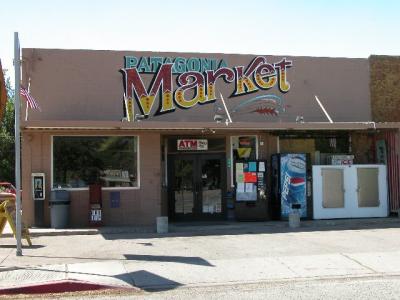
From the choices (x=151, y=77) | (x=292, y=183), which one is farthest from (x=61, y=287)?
(x=151, y=77)

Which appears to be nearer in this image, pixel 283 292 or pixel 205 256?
pixel 283 292

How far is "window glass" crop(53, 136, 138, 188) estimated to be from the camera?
17.0 meters

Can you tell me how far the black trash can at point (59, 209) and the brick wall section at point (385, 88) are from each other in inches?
417

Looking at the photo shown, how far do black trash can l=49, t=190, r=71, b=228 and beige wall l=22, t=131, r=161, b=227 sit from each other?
0.58m

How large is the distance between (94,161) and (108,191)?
3.23 ft

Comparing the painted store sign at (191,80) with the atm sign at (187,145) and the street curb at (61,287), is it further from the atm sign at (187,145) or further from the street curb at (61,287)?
the street curb at (61,287)

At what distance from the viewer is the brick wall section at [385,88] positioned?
19.7 metres

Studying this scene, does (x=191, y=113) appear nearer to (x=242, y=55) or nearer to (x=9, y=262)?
(x=242, y=55)

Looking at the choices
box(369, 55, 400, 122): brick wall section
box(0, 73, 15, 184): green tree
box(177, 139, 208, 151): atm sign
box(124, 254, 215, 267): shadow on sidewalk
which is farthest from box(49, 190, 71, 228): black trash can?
box(0, 73, 15, 184): green tree

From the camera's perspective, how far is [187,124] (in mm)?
16109

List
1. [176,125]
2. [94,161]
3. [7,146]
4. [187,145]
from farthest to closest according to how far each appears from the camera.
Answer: [7,146]
[187,145]
[94,161]
[176,125]

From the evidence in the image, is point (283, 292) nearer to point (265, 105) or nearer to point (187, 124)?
point (187, 124)

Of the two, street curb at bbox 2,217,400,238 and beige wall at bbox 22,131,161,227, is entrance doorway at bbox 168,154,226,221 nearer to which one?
beige wall at bbox 22,131,161,227

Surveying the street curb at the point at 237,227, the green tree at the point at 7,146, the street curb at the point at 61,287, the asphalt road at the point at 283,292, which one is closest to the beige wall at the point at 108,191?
the street curb at the point at 237,227
